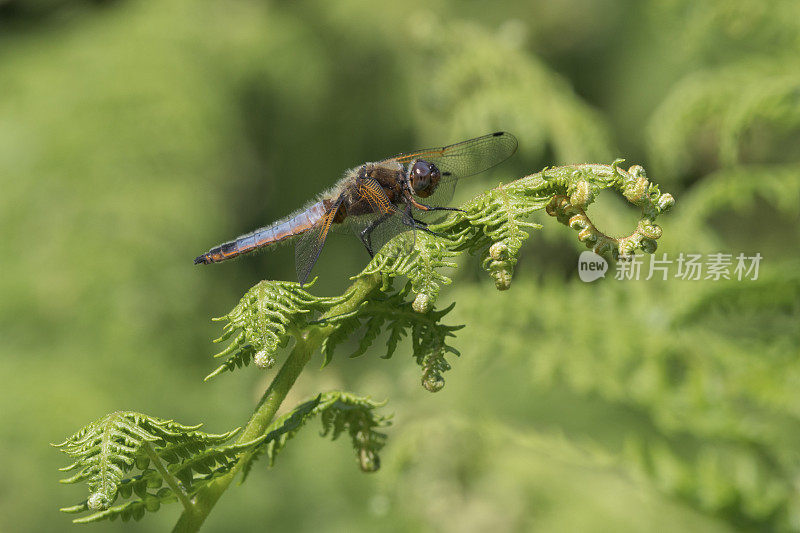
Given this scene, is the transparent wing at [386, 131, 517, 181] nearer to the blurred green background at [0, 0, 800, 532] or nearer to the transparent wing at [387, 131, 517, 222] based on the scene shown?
the transparent wing at [387, 131, 517, 222]

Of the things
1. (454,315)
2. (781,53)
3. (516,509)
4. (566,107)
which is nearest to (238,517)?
(516,509)

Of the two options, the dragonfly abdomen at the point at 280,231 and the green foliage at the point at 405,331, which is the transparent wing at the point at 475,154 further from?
the green foliage at the point at 405,331

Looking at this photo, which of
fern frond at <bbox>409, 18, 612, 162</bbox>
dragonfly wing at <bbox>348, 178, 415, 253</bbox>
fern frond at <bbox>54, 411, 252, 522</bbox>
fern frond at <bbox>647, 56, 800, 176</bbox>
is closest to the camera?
fern frond at <bbox>54, 411, 252, 522</bbox>

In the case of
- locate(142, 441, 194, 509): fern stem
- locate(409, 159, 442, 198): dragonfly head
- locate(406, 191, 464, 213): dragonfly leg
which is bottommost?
locate(142, 441, 194, 509): fern stem

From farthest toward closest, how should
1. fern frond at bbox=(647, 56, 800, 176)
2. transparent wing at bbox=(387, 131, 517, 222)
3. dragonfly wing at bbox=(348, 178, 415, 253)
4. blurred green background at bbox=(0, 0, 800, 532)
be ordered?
1. blurred green background at bbox=(0, 0, 800, 532)
2. fern frond at bbox=(647, 56, 800, 176)
3. transparent wing at bbox=(387, 131, 517, 222)
4. dragonfly wing at bbox=(348, 178, 415, 253)

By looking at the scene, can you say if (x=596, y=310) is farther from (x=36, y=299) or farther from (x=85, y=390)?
(x=36, y=299)

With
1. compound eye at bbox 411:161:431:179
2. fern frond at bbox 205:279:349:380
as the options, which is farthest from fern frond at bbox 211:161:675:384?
compound eye at bbox 411:161:431:179
